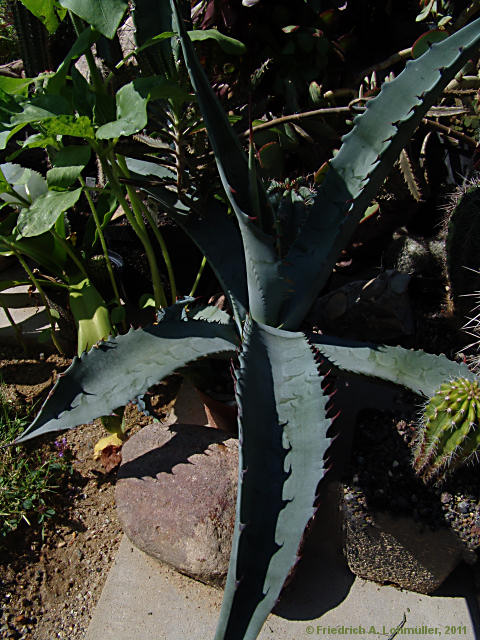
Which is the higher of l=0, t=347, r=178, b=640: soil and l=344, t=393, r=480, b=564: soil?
l=344, t=393, r=480, b=564: soil

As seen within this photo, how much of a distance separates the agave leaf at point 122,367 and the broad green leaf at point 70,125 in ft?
1.60

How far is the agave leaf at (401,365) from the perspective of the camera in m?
1.11

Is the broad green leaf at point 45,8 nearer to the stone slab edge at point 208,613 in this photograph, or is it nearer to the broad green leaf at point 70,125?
the broad green leaf at point 70,125

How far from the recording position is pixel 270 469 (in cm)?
93

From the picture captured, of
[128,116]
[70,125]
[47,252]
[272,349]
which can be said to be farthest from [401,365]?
[47,252]

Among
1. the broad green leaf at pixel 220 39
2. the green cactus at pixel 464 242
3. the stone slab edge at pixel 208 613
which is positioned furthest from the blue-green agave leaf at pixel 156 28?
the stone slab edge at pixel 208 613

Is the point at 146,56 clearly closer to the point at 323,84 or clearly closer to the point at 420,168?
the point at 323,84

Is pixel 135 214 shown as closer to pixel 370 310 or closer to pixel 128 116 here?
pixel 128 116

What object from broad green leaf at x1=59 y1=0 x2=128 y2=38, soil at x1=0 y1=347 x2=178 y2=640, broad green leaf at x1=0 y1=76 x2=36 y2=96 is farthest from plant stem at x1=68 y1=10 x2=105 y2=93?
soil at x1=0 y1=347 x2=178 y2=640

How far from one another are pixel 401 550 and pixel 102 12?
4.53ft

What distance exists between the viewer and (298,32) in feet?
5.53

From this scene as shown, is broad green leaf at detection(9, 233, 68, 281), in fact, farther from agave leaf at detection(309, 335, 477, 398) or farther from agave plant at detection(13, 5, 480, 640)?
agave leaf at detection(309, 335, 477, 398)

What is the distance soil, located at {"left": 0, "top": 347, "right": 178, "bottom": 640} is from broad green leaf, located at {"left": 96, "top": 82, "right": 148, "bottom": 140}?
1.02 meters

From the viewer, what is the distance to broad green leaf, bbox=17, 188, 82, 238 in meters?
1.16
